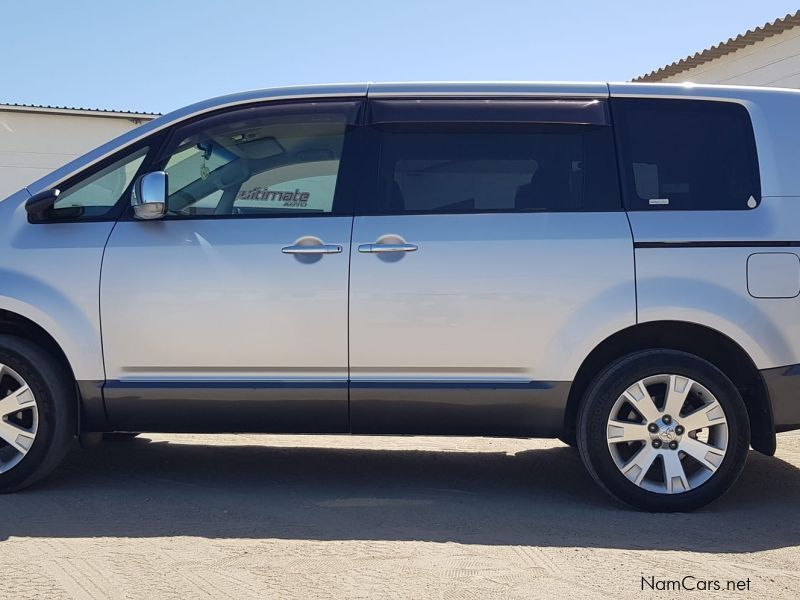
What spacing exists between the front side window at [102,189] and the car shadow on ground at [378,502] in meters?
1.45

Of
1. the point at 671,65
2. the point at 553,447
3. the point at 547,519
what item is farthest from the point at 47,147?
the point at 547,519

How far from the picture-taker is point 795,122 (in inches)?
175

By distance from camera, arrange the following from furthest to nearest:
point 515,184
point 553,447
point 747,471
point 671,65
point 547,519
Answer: point 671,65 → point 553,447 → point 747,471 → point 515,184 → point 547,519

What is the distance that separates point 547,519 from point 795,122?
7.59ft

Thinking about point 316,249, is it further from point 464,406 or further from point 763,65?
point 763,65

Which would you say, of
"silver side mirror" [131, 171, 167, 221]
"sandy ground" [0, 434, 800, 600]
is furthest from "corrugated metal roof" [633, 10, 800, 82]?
"silver side mirror" [131, 171, 167, 221]

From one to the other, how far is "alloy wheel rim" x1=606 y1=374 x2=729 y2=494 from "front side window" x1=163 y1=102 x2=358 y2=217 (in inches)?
72.1

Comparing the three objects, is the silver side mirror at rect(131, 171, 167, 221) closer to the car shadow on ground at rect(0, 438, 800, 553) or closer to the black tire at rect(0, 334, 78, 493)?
the black tire at rect(0, 334, 78, 493)

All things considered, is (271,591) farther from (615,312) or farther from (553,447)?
(553,447)

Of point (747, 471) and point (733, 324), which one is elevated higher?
point (733, 324)

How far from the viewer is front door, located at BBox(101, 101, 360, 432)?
4336 millimetres

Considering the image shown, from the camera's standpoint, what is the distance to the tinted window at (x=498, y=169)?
4406 mm

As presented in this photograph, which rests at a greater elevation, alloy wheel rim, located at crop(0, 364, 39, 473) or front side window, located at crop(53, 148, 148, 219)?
front side window, located at crop(53, 148, 148, 219)

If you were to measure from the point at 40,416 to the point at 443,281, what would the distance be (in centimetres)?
209
